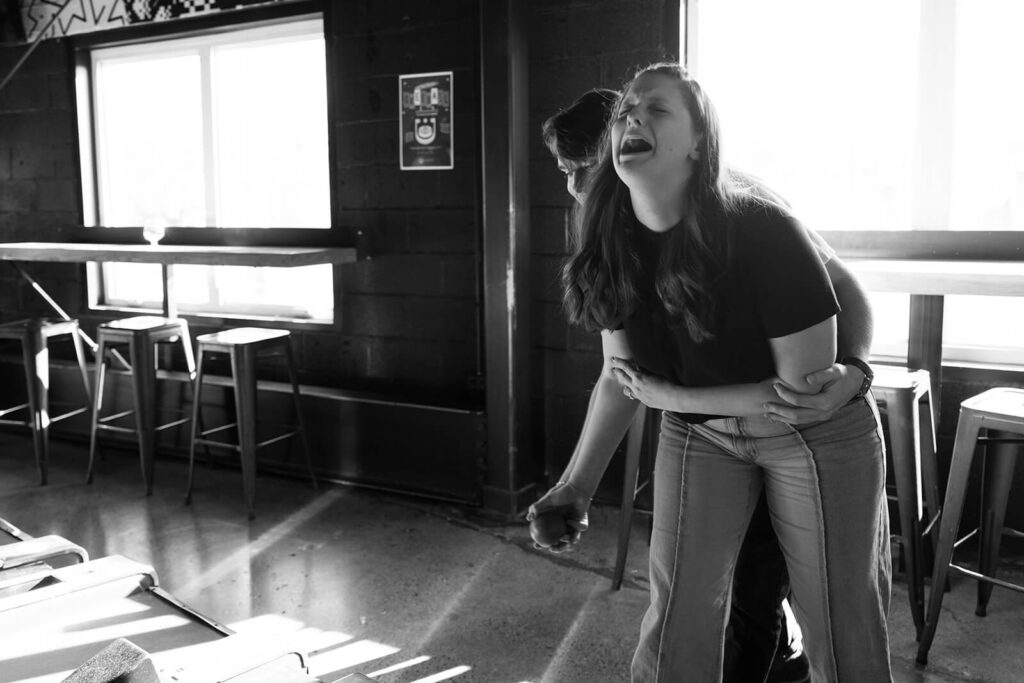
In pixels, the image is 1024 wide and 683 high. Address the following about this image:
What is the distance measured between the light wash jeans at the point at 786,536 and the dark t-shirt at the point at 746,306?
11 cm

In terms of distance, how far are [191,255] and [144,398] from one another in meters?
0.79

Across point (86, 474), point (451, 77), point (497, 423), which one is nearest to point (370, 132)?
point (451, 77)

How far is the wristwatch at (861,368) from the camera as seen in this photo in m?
1.65

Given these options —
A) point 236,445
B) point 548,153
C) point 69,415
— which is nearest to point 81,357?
point 69,415

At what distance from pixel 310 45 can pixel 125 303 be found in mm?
1973

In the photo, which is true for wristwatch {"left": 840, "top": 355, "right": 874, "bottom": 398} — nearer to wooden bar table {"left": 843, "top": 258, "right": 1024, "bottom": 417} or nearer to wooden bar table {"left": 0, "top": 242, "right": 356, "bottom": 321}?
wooden bar table {"left": 843, "top": 258, "right": 1024, "bottom": 417}

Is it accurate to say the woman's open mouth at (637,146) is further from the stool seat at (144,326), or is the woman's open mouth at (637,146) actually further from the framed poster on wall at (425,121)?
the stool seat at (144,326)

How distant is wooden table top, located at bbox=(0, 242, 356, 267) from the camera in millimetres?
3789

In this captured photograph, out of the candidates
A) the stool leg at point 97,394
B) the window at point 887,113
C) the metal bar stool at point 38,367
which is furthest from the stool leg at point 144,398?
the window at point 887,113

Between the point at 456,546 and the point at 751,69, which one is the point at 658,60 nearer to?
the point at 751,69

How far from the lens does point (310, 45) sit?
4609 mm

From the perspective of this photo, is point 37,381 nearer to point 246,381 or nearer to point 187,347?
point 187,347

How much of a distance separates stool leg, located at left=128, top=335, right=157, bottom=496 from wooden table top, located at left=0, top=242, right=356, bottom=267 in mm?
409

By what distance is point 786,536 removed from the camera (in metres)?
1.71
